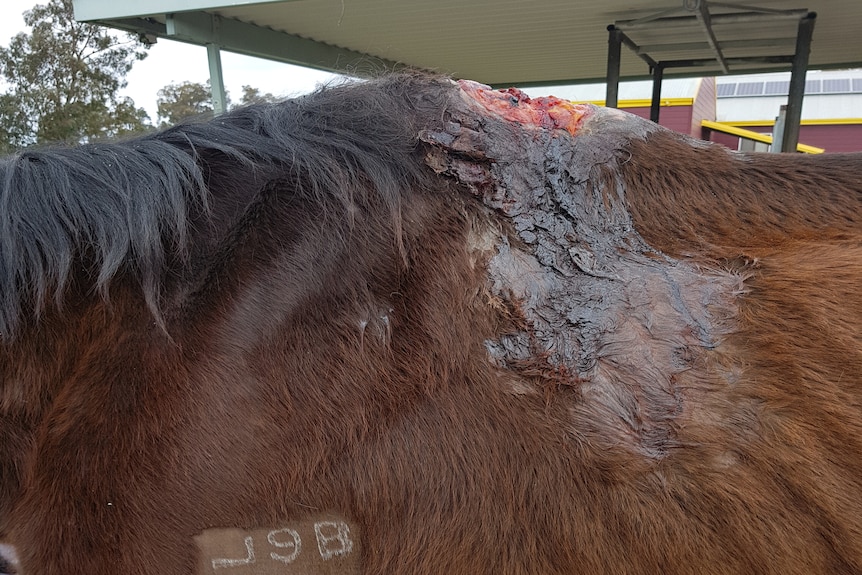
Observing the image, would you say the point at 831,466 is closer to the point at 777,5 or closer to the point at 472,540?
the point at 472,540

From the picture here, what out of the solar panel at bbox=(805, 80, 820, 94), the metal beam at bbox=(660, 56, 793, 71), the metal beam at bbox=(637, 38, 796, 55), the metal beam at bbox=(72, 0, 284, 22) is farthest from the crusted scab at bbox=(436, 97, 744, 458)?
the solar panel at bbox=(805, 80, 820, 94)

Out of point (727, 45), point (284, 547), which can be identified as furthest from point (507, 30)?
point (284, 547)

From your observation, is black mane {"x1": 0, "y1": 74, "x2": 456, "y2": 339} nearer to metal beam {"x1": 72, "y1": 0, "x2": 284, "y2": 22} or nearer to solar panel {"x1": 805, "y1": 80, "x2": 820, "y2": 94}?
metal beam {"x1": 72, "y1": 0, "x2": 284, "y2": 22}

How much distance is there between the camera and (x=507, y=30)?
608 cm

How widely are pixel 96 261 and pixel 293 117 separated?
1.83 ft

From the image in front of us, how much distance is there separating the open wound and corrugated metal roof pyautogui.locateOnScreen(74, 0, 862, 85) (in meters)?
4.01

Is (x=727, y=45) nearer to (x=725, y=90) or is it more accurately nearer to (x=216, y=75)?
(x=216, y=75)

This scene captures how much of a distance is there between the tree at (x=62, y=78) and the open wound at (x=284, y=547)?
394 inches

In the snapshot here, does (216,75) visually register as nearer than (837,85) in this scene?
Yes

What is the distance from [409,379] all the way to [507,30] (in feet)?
19.2

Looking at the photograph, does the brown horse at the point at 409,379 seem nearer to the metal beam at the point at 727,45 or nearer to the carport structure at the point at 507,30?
the carport structure at the point at 507,30

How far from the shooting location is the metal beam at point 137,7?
14.9 ft

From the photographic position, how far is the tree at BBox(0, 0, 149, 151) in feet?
30.9

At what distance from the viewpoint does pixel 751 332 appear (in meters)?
1.15
